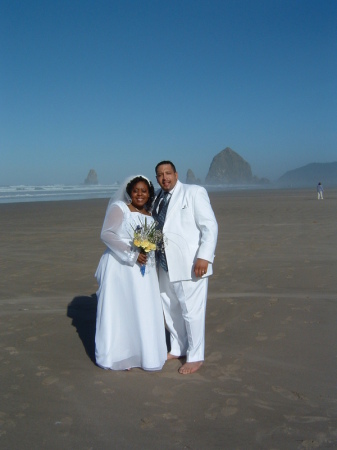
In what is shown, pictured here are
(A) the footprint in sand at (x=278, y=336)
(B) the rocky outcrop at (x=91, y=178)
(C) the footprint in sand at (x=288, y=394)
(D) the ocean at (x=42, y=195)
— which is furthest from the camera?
(B) the rocky outcrop at (x=91, y=178)

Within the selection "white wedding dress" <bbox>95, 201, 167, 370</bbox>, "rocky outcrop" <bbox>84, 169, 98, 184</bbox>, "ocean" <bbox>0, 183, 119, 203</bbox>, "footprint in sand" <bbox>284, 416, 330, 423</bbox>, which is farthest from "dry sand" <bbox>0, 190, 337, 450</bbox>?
"rocky outcrop" <bbox>84, 169, 98, 184</bbox>

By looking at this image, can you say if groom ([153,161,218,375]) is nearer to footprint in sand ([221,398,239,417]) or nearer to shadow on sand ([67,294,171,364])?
footprint in sand ([221,398,239,417])

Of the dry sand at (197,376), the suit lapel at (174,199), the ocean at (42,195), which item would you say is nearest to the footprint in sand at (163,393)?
the dry sand at (197,376)

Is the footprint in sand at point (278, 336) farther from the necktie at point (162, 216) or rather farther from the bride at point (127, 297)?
the necktie at point (162, 216)

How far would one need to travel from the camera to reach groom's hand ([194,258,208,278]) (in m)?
3.93

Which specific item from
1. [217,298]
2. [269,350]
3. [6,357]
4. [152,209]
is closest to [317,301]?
[217,298]

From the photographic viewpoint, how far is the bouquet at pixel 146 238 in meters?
3.76

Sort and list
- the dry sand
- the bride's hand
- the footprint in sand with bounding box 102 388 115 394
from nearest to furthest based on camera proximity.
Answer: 1. the dry sand
2. the footprint in sand with bounding box 102 388 115 394
3. the bride's hand

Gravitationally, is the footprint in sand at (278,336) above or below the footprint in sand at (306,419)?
below

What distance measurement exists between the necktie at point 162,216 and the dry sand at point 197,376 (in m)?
1.06

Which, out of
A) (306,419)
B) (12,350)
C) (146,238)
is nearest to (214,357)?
(306,419)

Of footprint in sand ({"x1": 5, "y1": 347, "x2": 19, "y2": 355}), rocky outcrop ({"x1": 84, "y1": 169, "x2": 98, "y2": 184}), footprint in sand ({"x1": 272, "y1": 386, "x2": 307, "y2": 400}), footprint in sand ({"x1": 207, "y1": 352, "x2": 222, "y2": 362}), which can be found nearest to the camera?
footprint in sand ({"x1": 272, "y1": 386, "x2": 307, "y2": 400})

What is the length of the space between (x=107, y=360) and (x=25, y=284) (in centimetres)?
402

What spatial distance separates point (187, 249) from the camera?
159 inches
